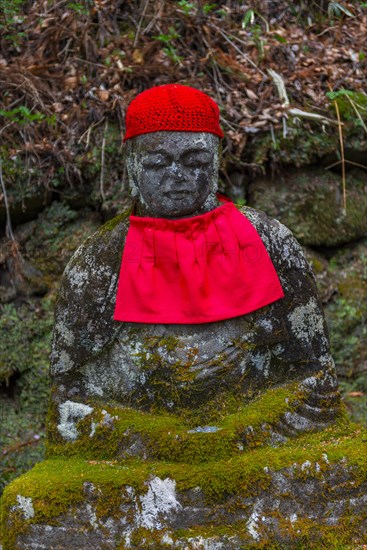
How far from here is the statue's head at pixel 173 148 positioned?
3.52 m

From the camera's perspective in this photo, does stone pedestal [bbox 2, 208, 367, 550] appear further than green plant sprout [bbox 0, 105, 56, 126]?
No

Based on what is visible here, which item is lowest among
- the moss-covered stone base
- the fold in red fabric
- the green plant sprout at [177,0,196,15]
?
the moss-covered stone base

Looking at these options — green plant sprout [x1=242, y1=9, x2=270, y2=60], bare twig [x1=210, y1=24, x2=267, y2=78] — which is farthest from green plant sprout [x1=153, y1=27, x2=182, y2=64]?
green plant sprout [x1=242, y1=9, x2=270, y2=60]

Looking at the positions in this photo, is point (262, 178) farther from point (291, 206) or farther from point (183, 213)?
point (183, 213)

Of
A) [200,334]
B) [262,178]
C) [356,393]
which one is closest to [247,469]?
[200,334]

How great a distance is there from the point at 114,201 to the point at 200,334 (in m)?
2.37

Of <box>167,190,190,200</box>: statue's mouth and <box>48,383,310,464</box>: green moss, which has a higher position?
<box>167,190,190,200</box>: statue's mouth

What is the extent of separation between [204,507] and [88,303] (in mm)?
997

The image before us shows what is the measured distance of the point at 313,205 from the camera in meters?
6.00

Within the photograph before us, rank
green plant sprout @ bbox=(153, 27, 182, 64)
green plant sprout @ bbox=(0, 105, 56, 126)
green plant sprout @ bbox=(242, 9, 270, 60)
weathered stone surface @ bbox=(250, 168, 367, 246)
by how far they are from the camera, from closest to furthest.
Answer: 1. green plant sprout @ bbox=(0, 105, 56, 126)
2. weathered stone surface @ bbox=(250, 168, 367, 246)
3. green plant sprout @ bbox=(153, 27, 182, 64)
4. green plant sprout @ bbox=(242, 9, 270, 60)

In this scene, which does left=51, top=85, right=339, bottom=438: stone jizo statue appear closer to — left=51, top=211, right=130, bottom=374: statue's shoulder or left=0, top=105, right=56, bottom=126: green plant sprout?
left=51, top=211, right=130, bottom=374: statue's shoulder

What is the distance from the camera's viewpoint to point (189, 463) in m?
3.37

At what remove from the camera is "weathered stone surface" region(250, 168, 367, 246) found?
594 centimetres

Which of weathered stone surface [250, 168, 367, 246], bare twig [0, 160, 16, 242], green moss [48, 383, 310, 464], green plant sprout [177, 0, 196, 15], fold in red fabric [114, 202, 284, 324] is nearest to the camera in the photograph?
green moss [48, 383, 310, 464]
